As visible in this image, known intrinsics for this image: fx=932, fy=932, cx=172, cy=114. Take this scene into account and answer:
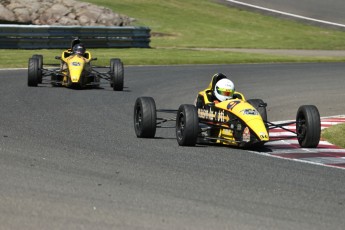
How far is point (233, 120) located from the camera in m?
12.6

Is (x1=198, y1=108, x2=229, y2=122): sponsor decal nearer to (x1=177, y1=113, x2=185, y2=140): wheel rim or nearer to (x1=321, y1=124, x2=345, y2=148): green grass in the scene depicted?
(x1=177, y1=113, x2=185, y2=140): wheel rim

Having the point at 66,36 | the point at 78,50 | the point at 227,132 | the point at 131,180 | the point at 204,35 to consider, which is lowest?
the point at 131,180

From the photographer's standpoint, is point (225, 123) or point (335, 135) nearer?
point (225, 123)

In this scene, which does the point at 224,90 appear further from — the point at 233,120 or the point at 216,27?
the point at 216,27

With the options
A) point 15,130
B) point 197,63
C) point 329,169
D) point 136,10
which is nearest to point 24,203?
point 329,169

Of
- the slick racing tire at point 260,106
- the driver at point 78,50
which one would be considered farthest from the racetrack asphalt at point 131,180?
the driver at point 78,50

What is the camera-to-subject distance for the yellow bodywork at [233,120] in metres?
12.3

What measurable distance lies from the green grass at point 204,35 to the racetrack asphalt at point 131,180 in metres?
13.3

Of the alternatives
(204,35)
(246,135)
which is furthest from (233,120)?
(204,35)

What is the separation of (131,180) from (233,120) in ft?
11.1

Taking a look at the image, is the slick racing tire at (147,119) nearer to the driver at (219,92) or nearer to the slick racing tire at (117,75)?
the driver at (219,92)

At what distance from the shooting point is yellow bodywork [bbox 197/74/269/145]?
40.2 ft

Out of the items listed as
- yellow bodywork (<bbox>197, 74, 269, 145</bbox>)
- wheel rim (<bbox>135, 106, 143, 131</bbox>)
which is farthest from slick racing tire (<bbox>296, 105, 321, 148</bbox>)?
wheel rim (<bbox>135, 106, 143, 131</bbox>)

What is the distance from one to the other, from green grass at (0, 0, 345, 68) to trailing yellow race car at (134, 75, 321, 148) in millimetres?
14823
